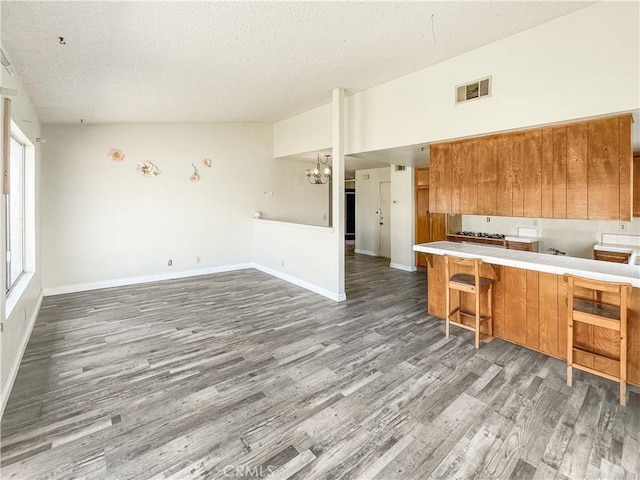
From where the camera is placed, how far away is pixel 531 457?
191 centimetres

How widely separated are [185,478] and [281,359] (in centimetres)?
142

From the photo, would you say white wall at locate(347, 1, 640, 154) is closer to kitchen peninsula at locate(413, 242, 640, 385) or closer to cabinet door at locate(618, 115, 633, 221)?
cabinet door at locate(618, 115, 633, 221)

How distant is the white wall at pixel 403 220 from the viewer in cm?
707

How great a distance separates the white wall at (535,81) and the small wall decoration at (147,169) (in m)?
4.46

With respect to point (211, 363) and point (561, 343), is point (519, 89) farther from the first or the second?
point (211, 363)

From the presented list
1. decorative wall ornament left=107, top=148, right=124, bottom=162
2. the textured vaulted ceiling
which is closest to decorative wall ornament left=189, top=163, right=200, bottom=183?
decorative wall ornament left=107, top=148, right=124, bottom=162

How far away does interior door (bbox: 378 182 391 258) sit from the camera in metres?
8.77

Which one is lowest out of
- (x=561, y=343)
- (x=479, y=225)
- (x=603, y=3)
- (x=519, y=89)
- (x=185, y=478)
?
(x=185, y=478)

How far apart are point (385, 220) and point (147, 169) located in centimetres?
586

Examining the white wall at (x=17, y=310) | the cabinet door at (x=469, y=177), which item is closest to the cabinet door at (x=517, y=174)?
the cabinet door at (x=469, y=177)

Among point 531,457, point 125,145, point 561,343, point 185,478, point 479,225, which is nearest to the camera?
point 185,478

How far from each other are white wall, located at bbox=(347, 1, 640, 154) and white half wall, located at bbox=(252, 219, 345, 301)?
1.93 m

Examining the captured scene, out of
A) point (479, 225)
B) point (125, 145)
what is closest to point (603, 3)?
point (479, 225)

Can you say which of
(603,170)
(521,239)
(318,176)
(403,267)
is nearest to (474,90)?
(603,170)
